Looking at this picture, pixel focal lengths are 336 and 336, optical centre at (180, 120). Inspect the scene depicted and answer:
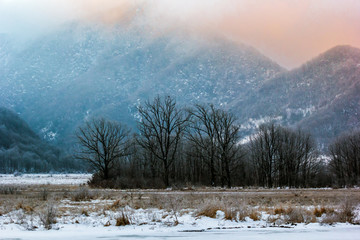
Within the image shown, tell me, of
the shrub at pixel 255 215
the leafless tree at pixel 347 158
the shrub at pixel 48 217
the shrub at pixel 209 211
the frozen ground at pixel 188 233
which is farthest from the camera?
the leafless tree at pixel 347 158

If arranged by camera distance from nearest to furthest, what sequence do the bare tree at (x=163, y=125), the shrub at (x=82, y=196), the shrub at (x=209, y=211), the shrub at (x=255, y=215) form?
the shrub at (x=255, y=215)
the shrub at (x=209, y=211)
the shrub at (x=82, y=196)
the bare tree at (x=163, y=125)

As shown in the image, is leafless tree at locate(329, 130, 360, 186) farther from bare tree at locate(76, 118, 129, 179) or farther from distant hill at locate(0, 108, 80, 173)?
distant hill at locate(0, 108, 80, 173)

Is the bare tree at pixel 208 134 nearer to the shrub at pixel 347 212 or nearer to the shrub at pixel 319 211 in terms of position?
the shrub at pixel 319 211

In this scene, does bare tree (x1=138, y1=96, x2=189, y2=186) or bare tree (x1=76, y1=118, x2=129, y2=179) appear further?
bare tree (x1=76, y1=118, x2=129, y2=179)

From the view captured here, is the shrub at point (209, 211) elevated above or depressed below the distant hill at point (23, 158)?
below

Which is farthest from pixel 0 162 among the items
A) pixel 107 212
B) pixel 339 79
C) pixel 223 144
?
pixel 339 79

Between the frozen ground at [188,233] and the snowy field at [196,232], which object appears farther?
the snowy field at [196,232]

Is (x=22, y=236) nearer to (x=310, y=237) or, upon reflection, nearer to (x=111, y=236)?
(x=111, y=236)

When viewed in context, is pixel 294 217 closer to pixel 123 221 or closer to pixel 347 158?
pixel 123 221

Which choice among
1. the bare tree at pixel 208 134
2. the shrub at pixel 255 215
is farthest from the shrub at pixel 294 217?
the bare tree at pixel 208 134

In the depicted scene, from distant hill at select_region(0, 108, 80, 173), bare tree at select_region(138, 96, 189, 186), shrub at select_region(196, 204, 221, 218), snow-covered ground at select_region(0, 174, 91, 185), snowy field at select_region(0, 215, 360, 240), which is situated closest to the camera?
snowy field at select_region(0, 215, 360, 240)

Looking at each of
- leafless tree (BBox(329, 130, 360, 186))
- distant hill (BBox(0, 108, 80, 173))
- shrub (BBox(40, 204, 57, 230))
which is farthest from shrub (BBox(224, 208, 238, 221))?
distant hill (BBox(0, 108, 80, 173))

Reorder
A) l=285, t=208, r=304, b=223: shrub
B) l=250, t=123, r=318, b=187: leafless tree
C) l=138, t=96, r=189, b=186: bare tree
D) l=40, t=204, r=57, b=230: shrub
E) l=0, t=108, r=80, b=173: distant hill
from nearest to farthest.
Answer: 1. l=40, t=204, r=57, b=230: shrub
2. l=285, t=208, r=304, b=223: shrub
3. l=138, t=96, r=189, b=186: bare tree
4. l=250, t=123, r=318, b=187: leafless tree
5. l=0, t=108, r=80, b=173: distant hill

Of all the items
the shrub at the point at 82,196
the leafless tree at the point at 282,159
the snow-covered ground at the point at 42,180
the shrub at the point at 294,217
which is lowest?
the snow-covered ground at the point at 42,180
